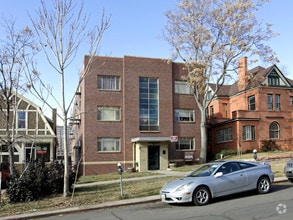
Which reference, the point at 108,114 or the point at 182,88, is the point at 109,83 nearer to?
the point at 108,114

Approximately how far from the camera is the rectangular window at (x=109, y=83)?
34.4 metres

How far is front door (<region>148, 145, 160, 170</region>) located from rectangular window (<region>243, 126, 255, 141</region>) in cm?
944

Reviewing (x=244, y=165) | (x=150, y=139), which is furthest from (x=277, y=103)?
(x=244, y=165)

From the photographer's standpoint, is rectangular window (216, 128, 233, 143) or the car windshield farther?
rectangular window (216, 128, 233, 143)

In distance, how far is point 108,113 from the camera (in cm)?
3459

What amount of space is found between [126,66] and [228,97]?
56.3ft

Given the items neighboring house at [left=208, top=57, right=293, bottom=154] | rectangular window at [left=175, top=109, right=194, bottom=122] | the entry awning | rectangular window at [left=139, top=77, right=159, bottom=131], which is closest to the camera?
the entry awning

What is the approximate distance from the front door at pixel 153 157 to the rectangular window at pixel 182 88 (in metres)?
6.20

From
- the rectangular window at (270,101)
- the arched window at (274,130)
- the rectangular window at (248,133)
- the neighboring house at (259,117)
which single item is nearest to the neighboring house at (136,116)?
the neighboring house at (259,117)

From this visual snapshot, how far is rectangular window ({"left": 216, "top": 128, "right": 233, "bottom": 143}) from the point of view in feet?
130

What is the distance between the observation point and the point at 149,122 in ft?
118

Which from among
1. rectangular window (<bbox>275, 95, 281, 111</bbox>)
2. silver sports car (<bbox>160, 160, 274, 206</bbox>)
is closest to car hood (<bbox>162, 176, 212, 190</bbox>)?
silver sports car (<bbox>160, 160, 274, 206</bbox>)

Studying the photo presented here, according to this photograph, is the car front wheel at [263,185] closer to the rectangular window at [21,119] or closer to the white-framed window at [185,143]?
the white-framed window at [185,143]

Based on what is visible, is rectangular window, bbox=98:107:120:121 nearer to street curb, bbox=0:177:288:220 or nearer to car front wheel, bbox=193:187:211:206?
street curb, bbox=0:177:288:220
